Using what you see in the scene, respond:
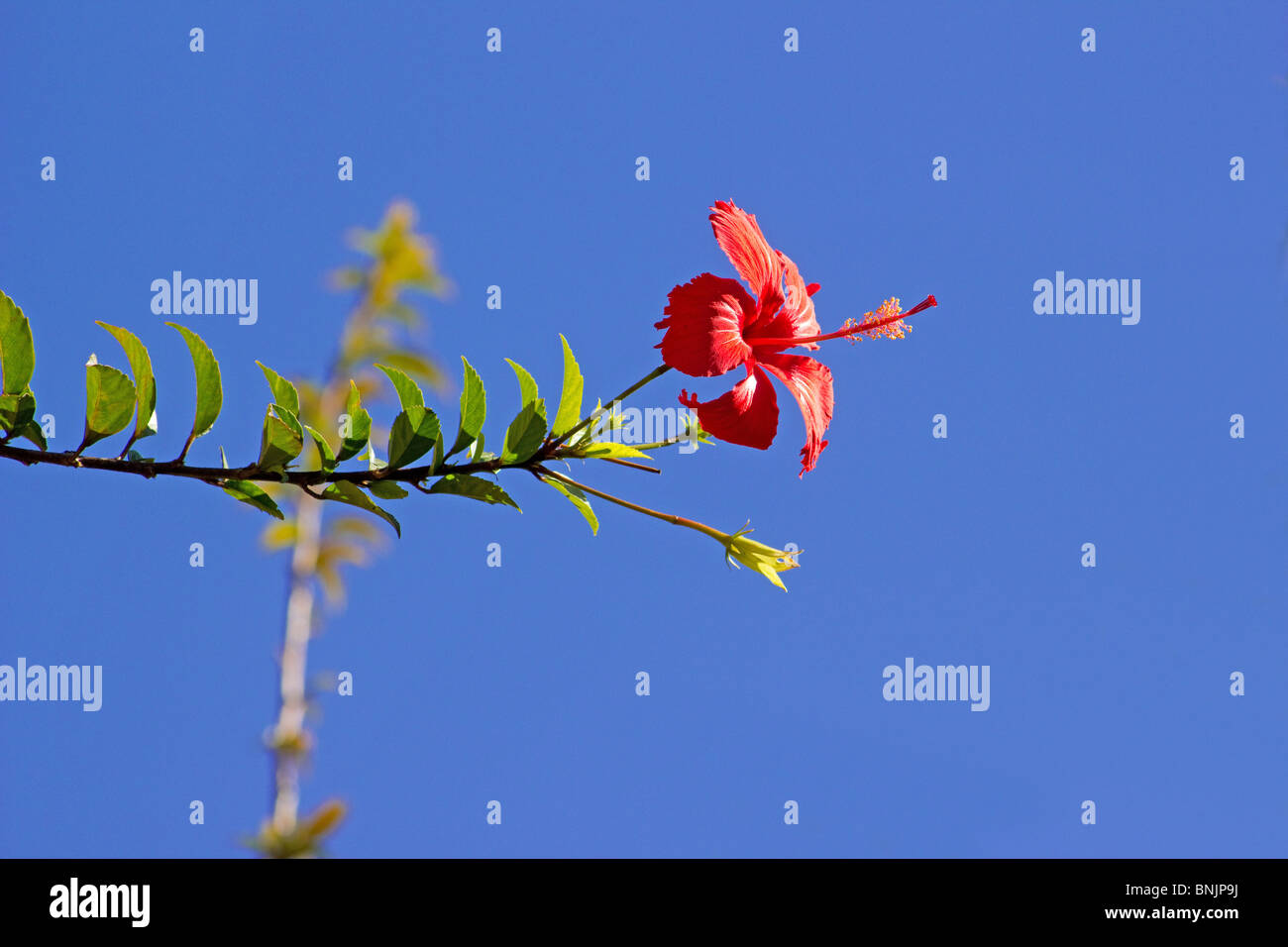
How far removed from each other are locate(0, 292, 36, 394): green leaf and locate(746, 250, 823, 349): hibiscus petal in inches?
43.7

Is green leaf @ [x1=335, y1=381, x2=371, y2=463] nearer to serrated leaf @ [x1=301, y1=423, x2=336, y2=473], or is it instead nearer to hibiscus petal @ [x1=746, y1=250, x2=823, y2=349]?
serrated leaf @ [x1=301, y1=423, x2=336, y2=473]

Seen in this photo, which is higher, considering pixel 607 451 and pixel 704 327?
pixel 704 327

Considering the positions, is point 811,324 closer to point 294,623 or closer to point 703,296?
point 703,296

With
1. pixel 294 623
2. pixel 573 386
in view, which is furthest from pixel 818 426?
pixel 294 623

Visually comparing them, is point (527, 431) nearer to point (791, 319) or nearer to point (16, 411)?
point (791, 319)

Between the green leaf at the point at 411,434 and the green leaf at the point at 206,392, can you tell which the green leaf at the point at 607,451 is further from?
the green leaf at the point at 206,392

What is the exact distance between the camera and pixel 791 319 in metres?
1.93

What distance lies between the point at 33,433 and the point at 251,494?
12.1 inches

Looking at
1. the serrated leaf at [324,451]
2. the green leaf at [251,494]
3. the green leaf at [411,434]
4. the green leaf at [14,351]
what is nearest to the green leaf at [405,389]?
the green leaf at [411,434]

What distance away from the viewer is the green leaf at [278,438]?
1.57 m

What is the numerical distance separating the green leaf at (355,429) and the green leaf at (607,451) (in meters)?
0.33

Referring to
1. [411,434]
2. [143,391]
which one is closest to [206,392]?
[143,391]

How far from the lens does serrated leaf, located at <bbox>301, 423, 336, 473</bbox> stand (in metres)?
1.56

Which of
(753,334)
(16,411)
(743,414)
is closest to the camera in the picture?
(16,411)
